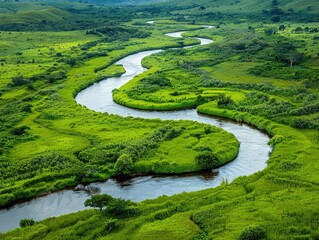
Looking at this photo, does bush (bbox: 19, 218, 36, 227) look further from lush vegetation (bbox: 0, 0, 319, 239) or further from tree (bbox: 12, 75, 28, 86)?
tree (bbox: 12, 75, 28, 86)

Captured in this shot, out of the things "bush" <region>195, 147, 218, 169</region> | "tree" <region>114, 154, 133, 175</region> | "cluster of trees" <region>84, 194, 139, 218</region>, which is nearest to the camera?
"cluster of trees" <region>84, 194, 139, 218</region>

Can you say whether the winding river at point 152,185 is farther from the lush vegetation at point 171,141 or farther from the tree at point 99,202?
the tree at point 99,202

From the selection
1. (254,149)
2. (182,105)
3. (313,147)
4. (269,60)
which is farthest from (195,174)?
(269,60)

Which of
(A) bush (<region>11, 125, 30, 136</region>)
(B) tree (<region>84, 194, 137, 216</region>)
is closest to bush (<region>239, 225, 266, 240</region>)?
(B) tree (<region>84, 194, 137, 216</region>)

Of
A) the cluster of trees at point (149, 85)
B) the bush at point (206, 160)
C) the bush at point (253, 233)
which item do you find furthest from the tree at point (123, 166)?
the cluster of trees at point (149, 85)

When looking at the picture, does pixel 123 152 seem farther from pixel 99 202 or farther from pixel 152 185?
pixel 99 202

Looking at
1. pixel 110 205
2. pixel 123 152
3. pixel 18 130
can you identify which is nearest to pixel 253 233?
pixel 110 205
